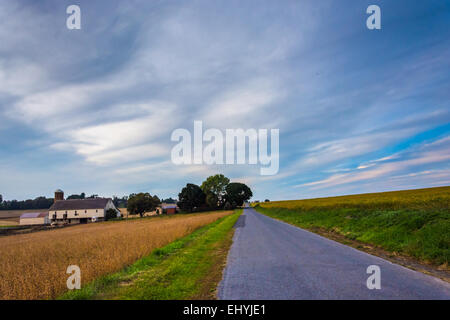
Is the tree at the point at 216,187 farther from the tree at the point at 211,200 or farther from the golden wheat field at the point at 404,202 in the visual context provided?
the golden wheat field at the point at 404,202

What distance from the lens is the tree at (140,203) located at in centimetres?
8256

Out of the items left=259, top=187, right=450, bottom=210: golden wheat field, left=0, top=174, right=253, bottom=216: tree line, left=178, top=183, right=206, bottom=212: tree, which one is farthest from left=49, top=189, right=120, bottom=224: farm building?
left=259, top=187, right=450, bottom=210: golden wheat field

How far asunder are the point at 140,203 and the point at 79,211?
19.4 metres

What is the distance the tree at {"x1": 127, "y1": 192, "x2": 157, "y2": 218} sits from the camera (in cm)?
8256

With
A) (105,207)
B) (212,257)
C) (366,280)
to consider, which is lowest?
(105,207)

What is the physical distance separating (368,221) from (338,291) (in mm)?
13702

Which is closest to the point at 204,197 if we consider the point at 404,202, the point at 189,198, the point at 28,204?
the point at 189,198

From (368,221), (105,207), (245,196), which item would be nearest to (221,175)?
(245,196)

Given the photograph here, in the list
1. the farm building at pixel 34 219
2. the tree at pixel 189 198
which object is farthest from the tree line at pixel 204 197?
the farm building at pixel 34 219

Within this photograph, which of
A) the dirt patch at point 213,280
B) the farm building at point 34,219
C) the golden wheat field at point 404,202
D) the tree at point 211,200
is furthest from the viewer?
the tree at point 211,200

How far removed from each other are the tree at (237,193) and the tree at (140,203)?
35.6 meters

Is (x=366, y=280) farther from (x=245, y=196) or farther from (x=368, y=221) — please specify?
(x=245, y=196)

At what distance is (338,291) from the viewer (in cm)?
593
